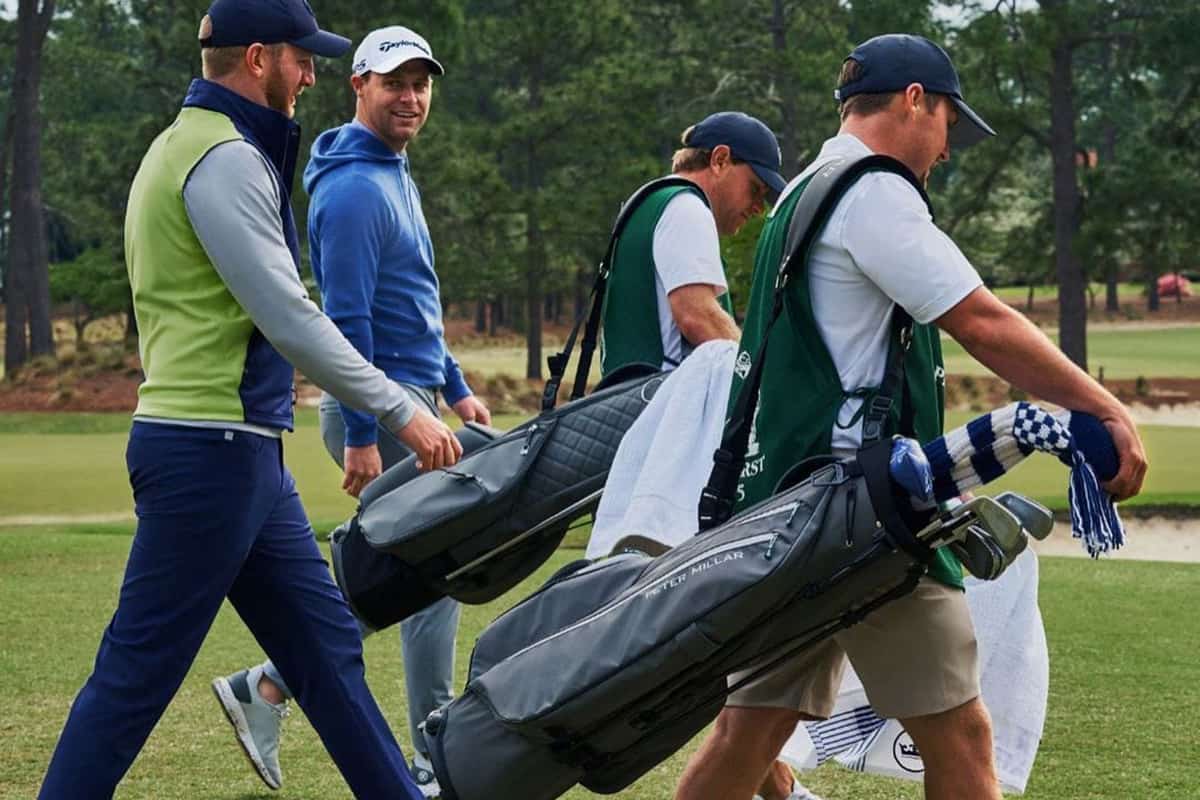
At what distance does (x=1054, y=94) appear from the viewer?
31578mm

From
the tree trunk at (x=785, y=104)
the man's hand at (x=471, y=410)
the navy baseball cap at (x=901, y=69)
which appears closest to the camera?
the navy baseball cap at (x=901, y=69)

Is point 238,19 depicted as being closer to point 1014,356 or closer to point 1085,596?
point 1014,356

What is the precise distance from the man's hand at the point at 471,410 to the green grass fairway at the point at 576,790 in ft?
3.67

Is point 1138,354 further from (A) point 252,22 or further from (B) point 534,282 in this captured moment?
(A) point 252,22

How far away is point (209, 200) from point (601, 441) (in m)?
1.22

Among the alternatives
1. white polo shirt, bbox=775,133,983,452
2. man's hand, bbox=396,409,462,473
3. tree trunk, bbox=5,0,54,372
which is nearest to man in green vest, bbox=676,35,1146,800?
white polo shirt, bbox=775,133,983,452

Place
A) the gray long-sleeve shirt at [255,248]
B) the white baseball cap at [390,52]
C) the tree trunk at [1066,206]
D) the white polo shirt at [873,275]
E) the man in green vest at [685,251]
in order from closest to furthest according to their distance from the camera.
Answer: the white polo shirt at [873,275] < the gray long-sleeve shirt at [255,248] < the man in green vest at [685,251] < the white baseball cap at [390,52] < the tree trunk at [1066,206]

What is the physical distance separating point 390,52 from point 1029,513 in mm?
2867

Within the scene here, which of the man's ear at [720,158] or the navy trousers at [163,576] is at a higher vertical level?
the man's ear at [720,158]

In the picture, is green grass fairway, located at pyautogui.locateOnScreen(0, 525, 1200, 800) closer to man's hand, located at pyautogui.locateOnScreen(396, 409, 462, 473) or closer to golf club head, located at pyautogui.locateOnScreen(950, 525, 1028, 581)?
man's hand, located at pyautogui.locateOnScreen(396, 409, 462, 473)

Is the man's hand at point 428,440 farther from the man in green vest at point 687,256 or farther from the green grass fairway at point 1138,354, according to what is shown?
the green grass fairway at point 1138,354

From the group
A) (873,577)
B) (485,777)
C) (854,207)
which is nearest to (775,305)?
(854,207)

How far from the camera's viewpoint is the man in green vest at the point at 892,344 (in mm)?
3689

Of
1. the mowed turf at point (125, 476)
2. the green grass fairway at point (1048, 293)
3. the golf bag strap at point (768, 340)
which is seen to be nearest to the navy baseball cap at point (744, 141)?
the golf bag strap at point (768, 340)
